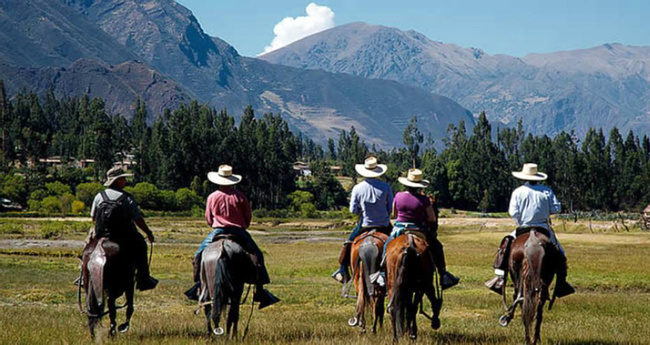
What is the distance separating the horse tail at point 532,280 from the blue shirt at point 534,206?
2.61ft

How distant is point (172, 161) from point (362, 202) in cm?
13475

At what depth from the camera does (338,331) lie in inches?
663

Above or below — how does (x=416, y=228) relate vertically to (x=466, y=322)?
above

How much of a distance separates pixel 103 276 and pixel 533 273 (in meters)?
8.24

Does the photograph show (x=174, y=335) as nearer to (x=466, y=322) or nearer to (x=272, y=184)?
(x=466, y=322)

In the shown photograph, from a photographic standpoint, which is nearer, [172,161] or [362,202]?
[362,202]

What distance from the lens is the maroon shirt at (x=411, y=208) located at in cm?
1580

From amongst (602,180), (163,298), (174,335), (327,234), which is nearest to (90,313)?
(174,335)

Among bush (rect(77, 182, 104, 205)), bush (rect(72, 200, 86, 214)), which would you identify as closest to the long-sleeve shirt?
bush (rect(72, 200, 86, 214))

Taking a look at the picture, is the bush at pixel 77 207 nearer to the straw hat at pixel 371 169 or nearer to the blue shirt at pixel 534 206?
the straw hat at pixel 371 169

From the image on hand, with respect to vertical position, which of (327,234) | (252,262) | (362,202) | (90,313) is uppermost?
(362,202)

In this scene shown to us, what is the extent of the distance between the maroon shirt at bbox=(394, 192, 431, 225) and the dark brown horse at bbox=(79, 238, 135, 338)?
5.59 meters

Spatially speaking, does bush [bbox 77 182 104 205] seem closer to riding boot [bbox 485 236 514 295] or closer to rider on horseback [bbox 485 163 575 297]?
riding boot [bbox 485 236 514 295]

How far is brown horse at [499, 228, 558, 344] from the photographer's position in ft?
47.8
